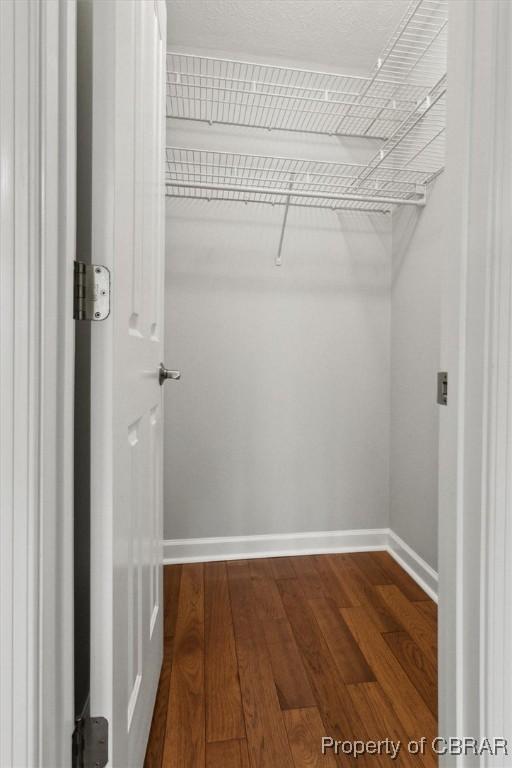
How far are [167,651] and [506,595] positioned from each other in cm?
117

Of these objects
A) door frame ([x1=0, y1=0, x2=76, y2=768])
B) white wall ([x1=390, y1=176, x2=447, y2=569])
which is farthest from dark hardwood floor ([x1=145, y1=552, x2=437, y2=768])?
door frame ([x1=0, y1=0, x2=76, y2=768])

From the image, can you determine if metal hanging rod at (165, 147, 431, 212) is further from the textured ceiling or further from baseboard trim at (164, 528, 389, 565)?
baseboard trim at (164, 528, 389, 565)

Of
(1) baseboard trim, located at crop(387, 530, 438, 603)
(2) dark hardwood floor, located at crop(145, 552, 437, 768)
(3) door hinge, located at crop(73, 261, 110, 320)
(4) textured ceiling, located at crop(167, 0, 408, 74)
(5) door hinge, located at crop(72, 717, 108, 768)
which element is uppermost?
(4) textured ceiling, located at crop(167, 0, 408, 74)

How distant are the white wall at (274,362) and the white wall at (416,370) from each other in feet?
0.28

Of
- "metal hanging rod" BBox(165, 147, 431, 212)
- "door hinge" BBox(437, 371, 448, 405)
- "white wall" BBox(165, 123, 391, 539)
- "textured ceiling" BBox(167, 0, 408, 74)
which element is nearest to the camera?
"door hinge" BBox(437, 371, 448, 405)

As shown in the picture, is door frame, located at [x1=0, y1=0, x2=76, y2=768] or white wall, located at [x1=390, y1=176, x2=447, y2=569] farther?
white wall, located at [x1=390, y1=176, x2=447, y2=569]

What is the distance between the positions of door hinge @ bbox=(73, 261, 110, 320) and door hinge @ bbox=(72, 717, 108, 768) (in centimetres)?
65

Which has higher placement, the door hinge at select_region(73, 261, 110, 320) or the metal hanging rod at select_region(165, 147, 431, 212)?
the metal hanging rod at select_region(165, 147, 431, 212)

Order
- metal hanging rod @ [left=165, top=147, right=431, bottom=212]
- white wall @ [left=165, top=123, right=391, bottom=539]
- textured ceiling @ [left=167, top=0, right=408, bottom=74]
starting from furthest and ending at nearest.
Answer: white wall @ [left=165, top=123, right=391, bottom=539] < metal hanging rod @ [left=165, top=147, right=431, bottom=212] < textured ceiling @ [left=167, top=0, right=408, bottom=74]

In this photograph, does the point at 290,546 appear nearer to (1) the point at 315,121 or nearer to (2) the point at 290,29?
(1) the point at 315,121

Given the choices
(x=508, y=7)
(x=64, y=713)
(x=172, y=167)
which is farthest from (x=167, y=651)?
(x=172, y=167)

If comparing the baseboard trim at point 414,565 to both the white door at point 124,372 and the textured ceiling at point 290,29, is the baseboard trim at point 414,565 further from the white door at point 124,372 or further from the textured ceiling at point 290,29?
the textured ceiling at point 290,29

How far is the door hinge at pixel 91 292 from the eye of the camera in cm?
63

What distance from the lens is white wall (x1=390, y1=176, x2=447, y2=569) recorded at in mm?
1739
